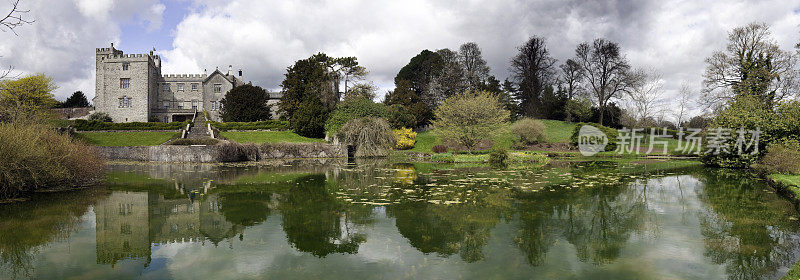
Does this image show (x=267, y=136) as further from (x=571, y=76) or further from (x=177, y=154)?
(x=571, y=76)

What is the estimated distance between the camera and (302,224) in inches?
291

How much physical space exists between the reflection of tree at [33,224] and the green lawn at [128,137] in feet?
85.3

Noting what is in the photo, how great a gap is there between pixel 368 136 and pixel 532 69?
30.5m

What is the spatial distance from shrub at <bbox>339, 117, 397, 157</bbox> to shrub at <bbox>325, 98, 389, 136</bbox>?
1736 mm

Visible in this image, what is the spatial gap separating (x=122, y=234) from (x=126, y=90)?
2234 inches

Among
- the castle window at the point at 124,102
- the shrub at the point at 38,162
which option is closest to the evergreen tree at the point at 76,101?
the castle window at the point at 124,102

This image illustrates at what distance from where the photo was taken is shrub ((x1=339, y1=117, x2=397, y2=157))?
99.5 ft

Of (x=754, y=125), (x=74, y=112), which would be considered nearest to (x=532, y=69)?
(x=754, y=125)

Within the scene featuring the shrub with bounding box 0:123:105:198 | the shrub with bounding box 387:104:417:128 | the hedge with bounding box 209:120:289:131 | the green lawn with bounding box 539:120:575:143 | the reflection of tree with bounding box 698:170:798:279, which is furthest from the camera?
the hedge with bounding box 209:120:289:131

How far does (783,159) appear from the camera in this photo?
1488 centimetres

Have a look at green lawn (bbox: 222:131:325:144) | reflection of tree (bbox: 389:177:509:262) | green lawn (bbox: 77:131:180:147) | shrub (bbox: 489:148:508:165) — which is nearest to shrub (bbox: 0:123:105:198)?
reflection of tree (bbox: 389:177:509:262)

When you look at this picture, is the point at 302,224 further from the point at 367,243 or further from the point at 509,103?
the point at 509,103

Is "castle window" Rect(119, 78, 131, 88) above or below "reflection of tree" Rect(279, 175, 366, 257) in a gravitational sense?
above

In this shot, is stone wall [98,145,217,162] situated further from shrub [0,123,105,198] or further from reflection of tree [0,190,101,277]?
reflection of tree [0,190,101,277]
